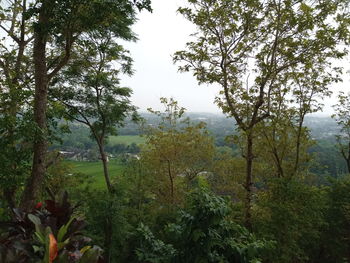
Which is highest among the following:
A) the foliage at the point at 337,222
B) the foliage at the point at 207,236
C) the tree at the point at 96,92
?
the tree at the point at 96,92

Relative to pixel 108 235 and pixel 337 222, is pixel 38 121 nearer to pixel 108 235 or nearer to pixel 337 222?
pixel 108 235

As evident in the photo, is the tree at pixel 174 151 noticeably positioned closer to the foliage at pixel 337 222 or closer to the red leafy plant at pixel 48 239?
the foliage at pixel 337 222

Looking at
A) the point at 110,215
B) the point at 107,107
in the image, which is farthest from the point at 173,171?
the point at 110,215

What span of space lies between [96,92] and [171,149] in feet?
13.5

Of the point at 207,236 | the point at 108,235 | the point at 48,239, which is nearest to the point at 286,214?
the point at 207,236

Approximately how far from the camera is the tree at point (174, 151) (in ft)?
39.1

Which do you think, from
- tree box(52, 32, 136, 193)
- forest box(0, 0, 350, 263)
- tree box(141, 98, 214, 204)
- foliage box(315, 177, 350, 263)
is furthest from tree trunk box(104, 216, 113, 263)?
foliage box(315, 177, 350, 263)

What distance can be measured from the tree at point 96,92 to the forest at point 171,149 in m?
0.05

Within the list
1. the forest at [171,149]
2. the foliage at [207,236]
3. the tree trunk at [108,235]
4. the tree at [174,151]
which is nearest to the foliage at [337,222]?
the forest at [171,149]

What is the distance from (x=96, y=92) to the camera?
32.2 feet

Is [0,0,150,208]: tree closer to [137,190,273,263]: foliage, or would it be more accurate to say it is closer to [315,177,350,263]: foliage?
[137,190,273,263]: foliage

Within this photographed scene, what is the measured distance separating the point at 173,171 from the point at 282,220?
7067 millimetres

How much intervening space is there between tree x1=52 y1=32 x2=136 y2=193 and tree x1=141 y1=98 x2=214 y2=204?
2101 millimetres

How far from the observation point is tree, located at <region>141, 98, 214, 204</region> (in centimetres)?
1191
